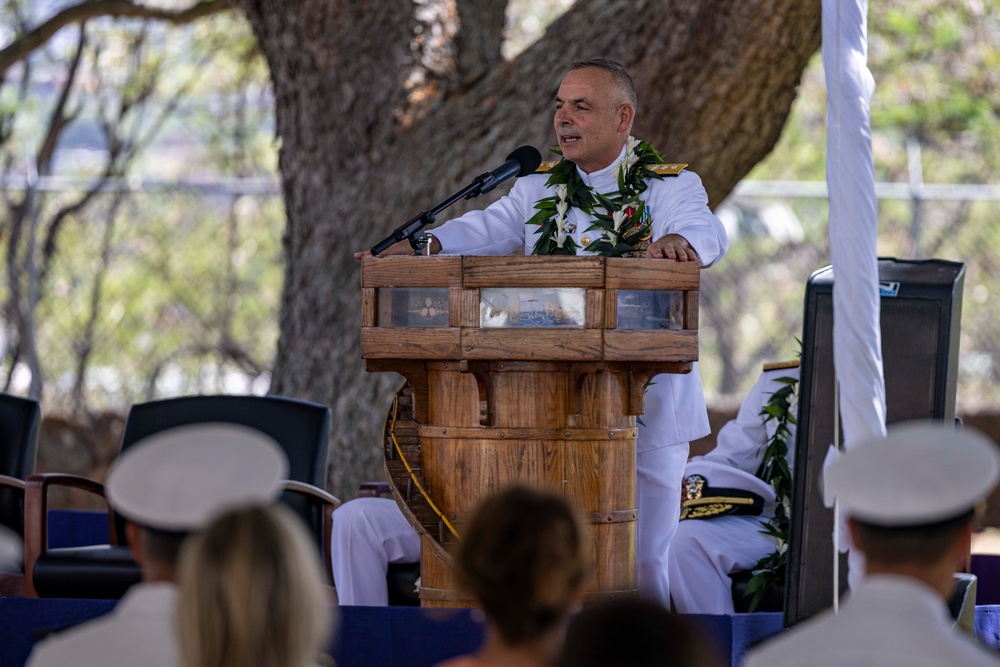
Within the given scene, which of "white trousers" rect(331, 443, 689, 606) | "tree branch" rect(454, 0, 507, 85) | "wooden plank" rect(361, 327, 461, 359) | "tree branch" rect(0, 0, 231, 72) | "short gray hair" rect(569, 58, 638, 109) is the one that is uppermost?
"tree branch" rect(0, 0, 231, 72)

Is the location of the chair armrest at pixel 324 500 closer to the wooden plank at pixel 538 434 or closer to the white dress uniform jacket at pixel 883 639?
the wooden plank at pixel 538 434

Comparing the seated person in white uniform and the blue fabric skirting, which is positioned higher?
the seated person in white uniform

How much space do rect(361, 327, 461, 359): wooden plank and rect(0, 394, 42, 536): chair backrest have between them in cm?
260

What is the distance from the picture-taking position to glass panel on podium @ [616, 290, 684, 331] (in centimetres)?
359

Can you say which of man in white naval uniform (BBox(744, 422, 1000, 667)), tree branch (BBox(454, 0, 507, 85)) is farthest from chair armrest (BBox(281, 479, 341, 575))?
man in white naval uniform (BBox(744, 422, 1000, 667))

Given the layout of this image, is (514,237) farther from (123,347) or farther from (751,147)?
(123,347)

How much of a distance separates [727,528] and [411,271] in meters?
1.79

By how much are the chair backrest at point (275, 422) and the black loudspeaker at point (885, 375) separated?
2032 mm

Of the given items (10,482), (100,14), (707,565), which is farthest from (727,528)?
(100,14)

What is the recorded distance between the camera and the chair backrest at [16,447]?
5.66 m

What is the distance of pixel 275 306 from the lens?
364 inches

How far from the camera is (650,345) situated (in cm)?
361

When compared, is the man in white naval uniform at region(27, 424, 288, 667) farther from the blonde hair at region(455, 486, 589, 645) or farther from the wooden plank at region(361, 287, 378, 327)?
the wooden plank at region(361, 287, 378, 327)

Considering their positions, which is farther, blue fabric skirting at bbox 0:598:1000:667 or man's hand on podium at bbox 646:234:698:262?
blue fabric skirting at bbox 0:598:1000:667
